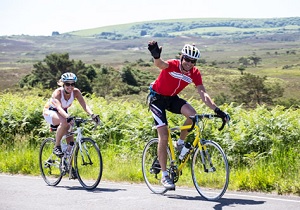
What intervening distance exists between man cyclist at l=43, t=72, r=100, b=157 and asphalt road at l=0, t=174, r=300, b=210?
840mm

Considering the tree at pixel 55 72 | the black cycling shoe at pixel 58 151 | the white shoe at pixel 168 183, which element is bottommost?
the white shoe at pixel 168 183

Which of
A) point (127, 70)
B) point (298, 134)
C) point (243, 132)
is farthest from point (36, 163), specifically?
point (127, 70)

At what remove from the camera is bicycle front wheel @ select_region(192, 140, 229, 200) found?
7.63m

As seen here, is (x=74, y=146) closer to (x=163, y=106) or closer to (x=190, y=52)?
(x=163, y=106)

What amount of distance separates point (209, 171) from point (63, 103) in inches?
112

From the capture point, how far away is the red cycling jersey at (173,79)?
25.6 feet

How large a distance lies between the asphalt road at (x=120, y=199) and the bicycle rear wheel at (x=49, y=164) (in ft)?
1.22

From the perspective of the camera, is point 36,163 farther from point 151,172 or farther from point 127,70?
point 127,70

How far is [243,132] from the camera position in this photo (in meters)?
10.2

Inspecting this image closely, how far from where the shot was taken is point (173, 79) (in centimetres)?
787

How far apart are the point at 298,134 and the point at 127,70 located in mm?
101992

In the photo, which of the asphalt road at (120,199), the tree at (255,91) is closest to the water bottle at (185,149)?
the asphalt road at (120,199)

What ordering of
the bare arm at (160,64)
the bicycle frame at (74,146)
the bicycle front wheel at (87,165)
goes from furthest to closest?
the bicycle frame at (74,146) < the bicycle front wheel at (87,165) < the bare arm at (160,64)

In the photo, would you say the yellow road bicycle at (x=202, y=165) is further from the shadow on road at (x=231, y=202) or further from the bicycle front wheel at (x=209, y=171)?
the shadow on road at (x=231, y=202)
